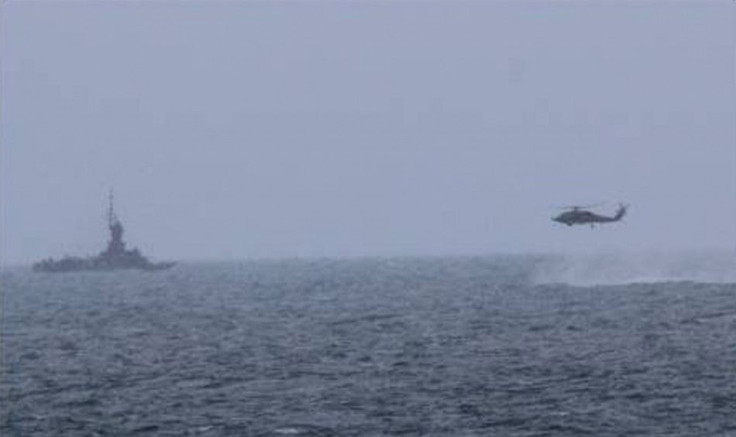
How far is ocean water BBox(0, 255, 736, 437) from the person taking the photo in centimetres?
4869

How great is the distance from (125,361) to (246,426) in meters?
22.9

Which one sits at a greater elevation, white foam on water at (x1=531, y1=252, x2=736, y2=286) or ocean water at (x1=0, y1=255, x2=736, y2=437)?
white foam on water at (x1=531, y1=252, x2=736, y2=286)

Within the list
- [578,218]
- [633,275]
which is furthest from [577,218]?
[633,275]

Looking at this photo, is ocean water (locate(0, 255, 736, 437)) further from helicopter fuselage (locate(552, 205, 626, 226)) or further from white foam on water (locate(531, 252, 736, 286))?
white foam on water (locate(531, 252, 736, 286))

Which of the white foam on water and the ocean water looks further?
the white foam on water

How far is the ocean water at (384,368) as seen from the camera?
48688mm

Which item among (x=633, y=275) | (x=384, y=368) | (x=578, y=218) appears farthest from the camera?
(x=633, y=275)

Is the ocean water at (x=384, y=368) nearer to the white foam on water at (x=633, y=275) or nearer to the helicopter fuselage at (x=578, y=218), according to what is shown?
the helicopter fuselage at (x=578, y=218)

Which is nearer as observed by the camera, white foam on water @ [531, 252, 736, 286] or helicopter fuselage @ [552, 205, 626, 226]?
helicopter fuselage @ [552, 205, 626, 226]

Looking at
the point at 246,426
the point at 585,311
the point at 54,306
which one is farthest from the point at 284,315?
the point at 246,426

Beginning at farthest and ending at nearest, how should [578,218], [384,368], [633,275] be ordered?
[633,275] → [578,218] → [384,368]

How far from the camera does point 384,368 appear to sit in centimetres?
6375

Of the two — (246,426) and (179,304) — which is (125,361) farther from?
(179,304)

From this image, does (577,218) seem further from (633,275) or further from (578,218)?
(633,275)
